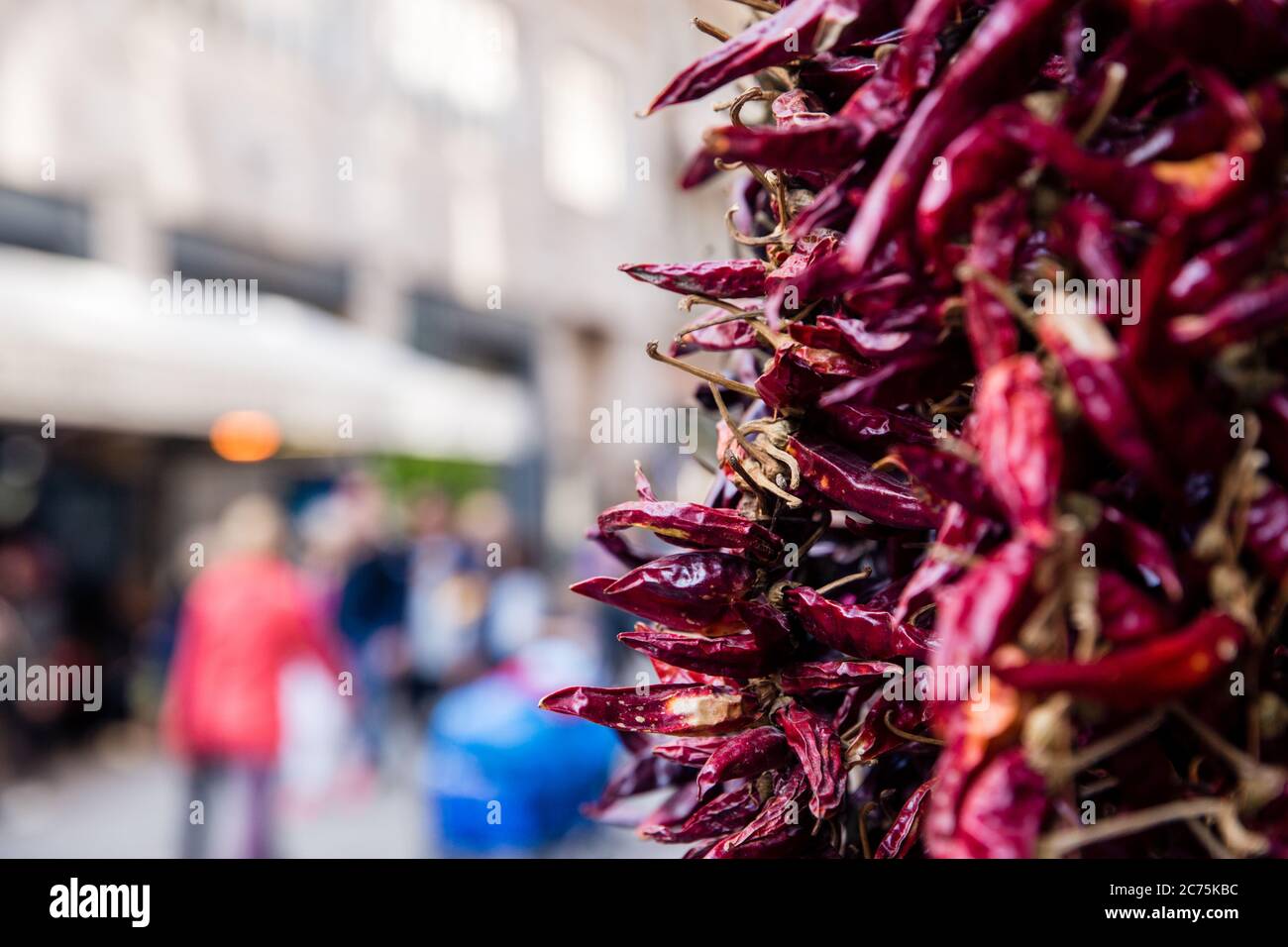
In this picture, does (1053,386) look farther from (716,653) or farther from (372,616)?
(372,616)

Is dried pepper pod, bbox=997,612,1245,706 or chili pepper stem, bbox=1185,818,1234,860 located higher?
dried pepper pod, bbox=997,612,1245,706

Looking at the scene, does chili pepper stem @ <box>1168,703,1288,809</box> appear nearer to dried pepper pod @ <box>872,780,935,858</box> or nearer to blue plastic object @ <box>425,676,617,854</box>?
dried pepper pod @ <box>872,780,935,858</box>

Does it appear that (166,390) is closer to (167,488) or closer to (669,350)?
(167,488)

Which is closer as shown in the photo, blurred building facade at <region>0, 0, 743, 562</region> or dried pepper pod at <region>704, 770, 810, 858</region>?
dried pepper pod at <region>704, 770, 810, 858</region>

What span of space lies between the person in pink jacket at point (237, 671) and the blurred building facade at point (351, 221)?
179cm

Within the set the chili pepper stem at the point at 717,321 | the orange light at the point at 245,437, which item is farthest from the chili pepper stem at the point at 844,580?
the orange light at the point at 245,437

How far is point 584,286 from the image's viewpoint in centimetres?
1215

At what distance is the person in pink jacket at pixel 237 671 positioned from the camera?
4.27 meters

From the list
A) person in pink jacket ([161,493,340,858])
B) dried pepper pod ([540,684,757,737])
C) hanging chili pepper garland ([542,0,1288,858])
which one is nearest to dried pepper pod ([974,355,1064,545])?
hanging chili pepper garland ([542,0,1288,858])

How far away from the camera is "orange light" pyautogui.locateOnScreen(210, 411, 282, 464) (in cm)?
735

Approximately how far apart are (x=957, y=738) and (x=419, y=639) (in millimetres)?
6229

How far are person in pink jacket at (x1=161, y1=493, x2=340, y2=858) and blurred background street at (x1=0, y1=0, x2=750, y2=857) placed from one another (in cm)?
1

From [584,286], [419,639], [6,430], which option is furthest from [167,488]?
[584,286]

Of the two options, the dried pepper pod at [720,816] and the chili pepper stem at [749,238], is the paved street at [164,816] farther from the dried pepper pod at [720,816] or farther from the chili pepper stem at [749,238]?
the chili pepper stem at [749,238]
